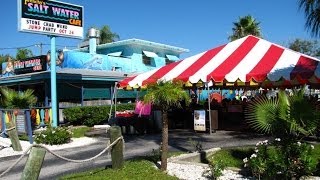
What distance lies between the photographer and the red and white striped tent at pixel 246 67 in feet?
38.9

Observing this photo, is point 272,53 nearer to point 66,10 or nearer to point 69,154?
point 69,154

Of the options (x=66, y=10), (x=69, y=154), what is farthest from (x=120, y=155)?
(x=66, y=10)

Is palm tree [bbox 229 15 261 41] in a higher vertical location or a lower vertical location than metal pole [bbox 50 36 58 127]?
higher

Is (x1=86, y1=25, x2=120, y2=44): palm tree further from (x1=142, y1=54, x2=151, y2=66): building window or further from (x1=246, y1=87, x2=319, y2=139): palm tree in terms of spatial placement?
(x1=246, y1=87, x2=319, y2=139): palm tree

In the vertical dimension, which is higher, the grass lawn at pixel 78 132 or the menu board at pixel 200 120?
the menu board at pixel 200 120

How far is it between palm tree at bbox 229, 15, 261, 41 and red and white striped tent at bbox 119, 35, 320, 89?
90.1 ft

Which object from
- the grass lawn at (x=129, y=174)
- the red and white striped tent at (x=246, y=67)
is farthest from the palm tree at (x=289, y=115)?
the red and white striped tent at (x=246, y=67)

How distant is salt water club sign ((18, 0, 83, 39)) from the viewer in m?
16.8

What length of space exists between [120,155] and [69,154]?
432cm

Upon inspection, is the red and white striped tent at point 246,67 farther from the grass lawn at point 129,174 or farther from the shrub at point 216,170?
the shrub at point 216,170

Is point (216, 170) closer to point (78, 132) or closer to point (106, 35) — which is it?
point (78, 132)

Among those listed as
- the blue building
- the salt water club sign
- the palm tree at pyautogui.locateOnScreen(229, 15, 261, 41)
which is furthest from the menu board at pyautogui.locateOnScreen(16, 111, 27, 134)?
the palm tree at pyautogui.locateOnScreen(229, 15, 261, 41)

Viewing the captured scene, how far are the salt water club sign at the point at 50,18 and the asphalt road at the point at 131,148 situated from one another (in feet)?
18.5

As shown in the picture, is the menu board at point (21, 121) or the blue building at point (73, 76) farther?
the blue building at point (73, 76)
